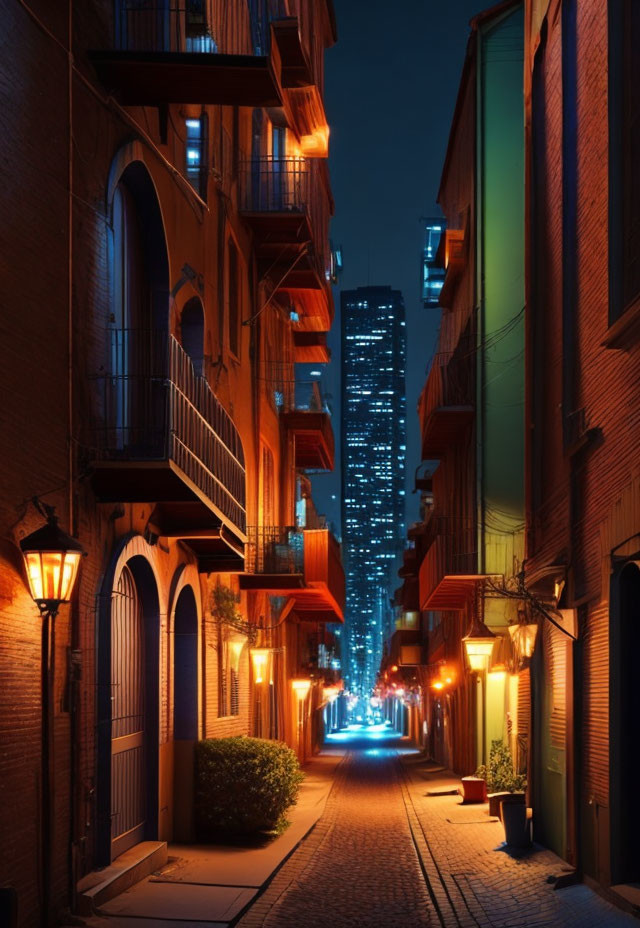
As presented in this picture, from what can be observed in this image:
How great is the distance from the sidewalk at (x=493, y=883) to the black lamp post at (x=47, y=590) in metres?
3.86

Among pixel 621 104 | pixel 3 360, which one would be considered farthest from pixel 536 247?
pixel 3 360

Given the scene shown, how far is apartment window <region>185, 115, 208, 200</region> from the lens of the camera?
17.3 meters

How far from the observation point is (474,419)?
2530 cm

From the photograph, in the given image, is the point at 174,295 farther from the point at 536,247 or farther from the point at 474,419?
the point at 474,419

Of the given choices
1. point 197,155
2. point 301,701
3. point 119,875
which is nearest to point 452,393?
point 197,155

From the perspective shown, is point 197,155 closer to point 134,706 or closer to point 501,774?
point 134,706

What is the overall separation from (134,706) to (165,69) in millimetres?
6923

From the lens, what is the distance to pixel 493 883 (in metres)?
13.3

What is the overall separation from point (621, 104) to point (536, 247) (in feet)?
15.9

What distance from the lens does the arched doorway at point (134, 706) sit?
41.9 ft

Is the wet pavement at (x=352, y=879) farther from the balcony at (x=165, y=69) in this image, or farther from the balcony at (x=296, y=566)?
the balcony at (x=165, y=69)

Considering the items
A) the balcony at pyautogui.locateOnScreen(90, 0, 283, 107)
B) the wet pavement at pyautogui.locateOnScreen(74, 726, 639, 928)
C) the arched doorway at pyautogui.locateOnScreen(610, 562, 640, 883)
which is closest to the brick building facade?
the balcony at pyautogui.locateOnScreen(90, 0, 283, 107)

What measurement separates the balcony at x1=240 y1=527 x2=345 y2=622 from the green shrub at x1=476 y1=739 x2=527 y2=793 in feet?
15.2

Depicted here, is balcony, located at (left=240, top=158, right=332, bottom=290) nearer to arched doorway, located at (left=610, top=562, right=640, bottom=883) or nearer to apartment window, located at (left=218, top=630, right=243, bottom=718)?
apartment window, located at (left=218, top=630, right=243, bottom=718)
